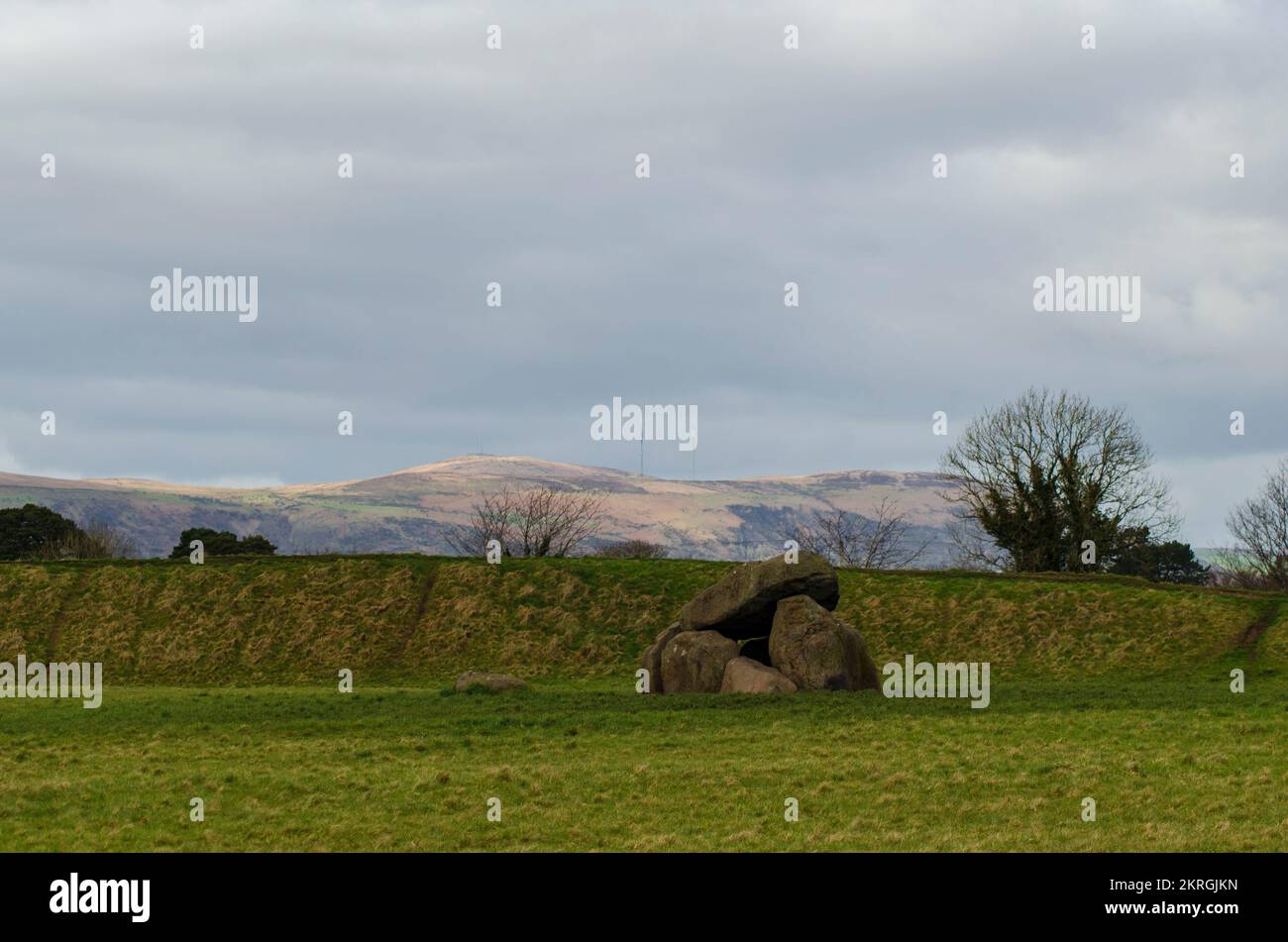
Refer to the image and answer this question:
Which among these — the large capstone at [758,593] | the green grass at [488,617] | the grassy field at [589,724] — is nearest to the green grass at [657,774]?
the grassy field at [589,724]

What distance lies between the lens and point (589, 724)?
36188 mm

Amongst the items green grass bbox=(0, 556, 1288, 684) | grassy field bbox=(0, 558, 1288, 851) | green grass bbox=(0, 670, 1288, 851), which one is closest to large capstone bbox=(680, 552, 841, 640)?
grassy field bbox=(0, 558, 1288, 851)

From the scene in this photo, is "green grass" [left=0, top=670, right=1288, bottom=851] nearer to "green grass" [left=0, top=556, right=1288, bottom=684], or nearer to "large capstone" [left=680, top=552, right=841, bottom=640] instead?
"large capstone" [left=680, top=552, right=841, bottom=640]

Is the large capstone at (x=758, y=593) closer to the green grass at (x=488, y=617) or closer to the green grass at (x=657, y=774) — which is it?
the green grass at (x=657, y=774)

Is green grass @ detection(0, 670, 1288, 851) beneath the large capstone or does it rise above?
beneath

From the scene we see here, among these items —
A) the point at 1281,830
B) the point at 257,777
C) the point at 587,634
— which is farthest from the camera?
the point at 587,634

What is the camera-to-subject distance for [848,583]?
69.9 meters

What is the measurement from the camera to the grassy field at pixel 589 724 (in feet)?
77.4

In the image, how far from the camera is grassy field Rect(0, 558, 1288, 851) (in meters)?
23.6

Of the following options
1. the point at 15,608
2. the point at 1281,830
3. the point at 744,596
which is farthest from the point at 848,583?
the point at 1281,830

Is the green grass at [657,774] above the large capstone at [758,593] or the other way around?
the other way around

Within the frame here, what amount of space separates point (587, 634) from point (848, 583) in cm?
1458

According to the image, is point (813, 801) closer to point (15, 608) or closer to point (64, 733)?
point (64, 733)

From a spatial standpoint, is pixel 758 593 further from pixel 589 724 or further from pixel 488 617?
pixel 488 617
